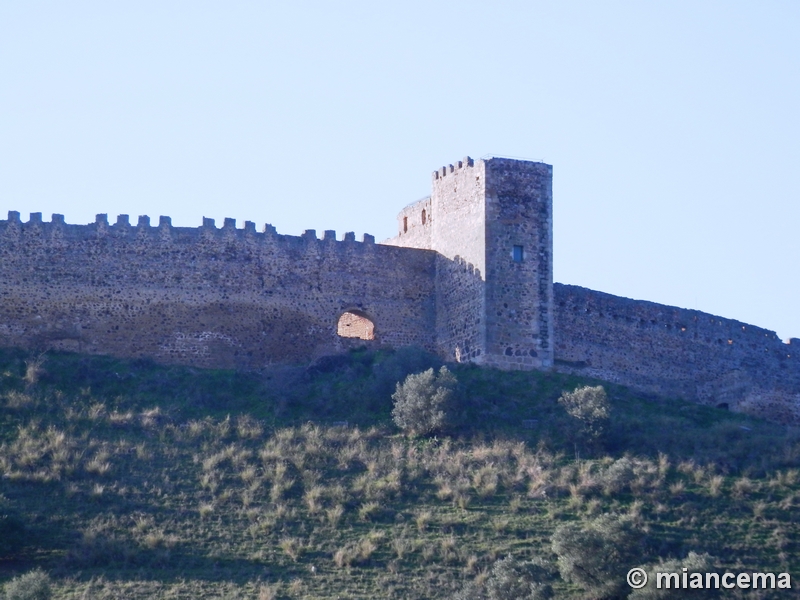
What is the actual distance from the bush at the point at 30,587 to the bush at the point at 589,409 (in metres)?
11.8

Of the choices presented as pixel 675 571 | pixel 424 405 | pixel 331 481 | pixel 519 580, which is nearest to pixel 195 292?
pixel 424 405

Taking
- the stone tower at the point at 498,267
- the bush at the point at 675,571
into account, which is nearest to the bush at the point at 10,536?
the bush at the point at 675,571

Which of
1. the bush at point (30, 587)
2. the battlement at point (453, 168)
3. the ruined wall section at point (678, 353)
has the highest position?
the battlement at point (453, 168)

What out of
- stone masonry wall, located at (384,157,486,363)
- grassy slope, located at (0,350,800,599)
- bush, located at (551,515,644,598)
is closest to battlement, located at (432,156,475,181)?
stone masonry wall, located at (384,157,486,363)

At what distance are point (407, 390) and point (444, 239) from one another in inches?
238

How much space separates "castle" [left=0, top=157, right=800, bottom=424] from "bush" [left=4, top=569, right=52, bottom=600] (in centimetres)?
1085

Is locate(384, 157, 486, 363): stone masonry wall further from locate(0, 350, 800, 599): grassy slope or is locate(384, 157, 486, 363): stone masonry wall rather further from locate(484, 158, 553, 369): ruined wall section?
locate(0, 350, 800, 599): grassy slope

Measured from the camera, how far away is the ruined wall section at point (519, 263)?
112ft

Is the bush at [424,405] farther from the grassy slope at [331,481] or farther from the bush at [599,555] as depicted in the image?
the bush at [599,555]

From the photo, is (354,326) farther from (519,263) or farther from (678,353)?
(678,353)

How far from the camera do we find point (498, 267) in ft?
113

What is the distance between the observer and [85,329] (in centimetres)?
3375

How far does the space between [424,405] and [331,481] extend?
10.8 ft

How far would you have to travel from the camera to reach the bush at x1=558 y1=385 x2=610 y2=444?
30.8 metres
